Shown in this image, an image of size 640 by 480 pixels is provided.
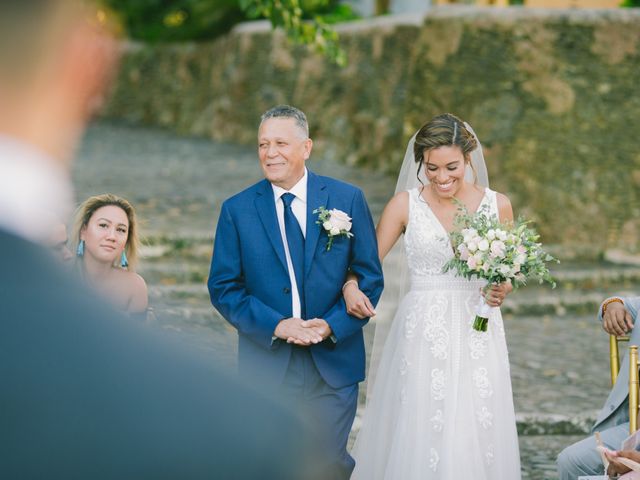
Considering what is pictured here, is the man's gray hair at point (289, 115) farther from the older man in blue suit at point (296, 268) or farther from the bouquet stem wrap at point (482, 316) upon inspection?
the bouquet stem wrap at point (482, 316)

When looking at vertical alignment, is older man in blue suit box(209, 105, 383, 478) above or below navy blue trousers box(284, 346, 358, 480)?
above

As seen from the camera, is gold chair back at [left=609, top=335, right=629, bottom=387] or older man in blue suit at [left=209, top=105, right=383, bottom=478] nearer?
older man in blue suit at [left=209, top=105, right=383, bottom=478]

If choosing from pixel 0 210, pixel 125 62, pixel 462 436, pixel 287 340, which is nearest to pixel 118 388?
pixel 0 210

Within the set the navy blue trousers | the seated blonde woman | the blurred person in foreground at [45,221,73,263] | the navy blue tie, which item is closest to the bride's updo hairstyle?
the navy blue tie

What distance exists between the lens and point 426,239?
16.8 ft

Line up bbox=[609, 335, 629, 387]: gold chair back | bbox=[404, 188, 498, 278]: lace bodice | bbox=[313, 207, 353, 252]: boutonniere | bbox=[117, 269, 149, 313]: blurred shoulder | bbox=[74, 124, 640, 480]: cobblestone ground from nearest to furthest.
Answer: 1. bbox=[313, 207, 353, 252]: boutonniere
2. bbox=[117, 269, 149, 313]: blurred shoulder
3. bbox=[609, 335, 629, 387]: gold chair back
4. bbox=[404, 188, 498, 278]: lace bodice
5. bbox=[74, 124, 640, 480]: cobblestone ground

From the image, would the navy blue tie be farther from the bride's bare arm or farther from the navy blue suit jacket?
the bride's bare arm

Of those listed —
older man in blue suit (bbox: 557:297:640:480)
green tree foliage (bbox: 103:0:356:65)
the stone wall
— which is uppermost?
green tree foliage (bbox: 103:0:356:65)

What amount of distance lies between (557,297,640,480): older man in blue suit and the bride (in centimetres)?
40

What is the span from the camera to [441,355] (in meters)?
5.12

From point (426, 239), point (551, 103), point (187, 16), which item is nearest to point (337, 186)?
point (426, 239)

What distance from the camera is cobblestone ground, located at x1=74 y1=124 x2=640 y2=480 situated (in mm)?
7375

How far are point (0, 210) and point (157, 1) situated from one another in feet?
72.1

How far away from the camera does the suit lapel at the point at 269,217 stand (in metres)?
4.64
